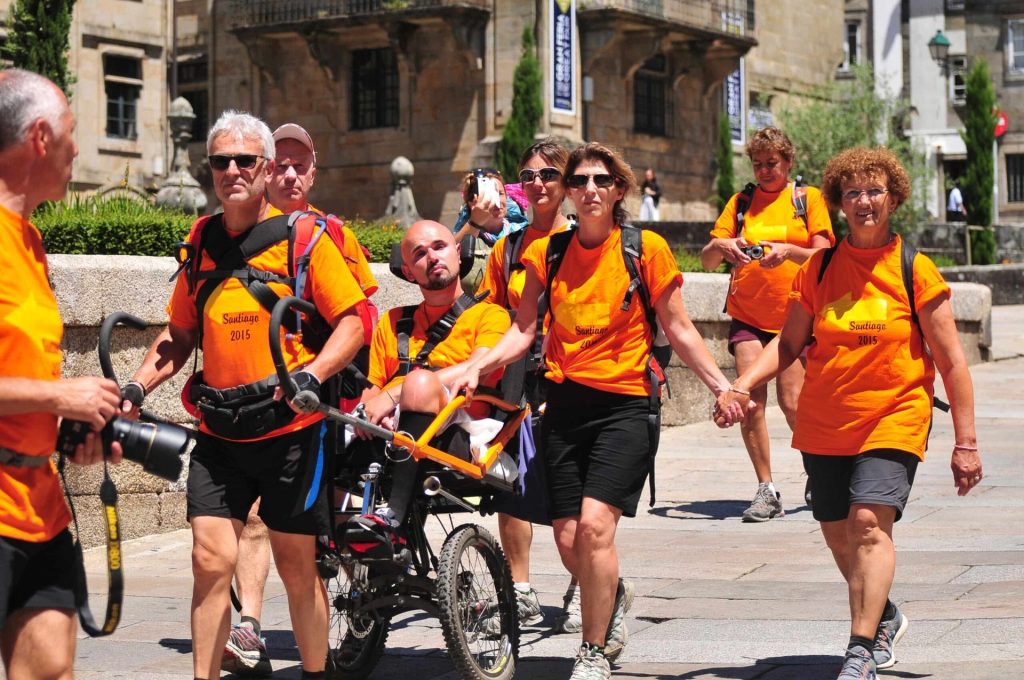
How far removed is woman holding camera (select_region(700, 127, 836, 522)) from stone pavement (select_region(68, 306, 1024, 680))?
0.83 m

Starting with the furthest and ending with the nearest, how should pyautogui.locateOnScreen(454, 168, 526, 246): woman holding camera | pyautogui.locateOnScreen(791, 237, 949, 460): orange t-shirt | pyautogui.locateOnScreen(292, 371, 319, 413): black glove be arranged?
pyautogui.locateOnScreen(454, 168, 526, 246): woman holding camera, pyautogui.locateOnScreen(791, 237, 949, 460): orange t-shirt, pyautogui.locateOnScreen(292, 371, 319, 413): black glove

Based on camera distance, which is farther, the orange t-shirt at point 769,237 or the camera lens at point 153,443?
the orange t-shirt at point 769,237

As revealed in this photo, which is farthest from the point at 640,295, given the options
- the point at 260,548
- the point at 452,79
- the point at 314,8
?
the point at 314,8

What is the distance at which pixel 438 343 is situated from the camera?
6.63m

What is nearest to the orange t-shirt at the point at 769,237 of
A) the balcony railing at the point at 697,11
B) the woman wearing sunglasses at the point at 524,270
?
the woman wearing sunglasses at the point at 524,270

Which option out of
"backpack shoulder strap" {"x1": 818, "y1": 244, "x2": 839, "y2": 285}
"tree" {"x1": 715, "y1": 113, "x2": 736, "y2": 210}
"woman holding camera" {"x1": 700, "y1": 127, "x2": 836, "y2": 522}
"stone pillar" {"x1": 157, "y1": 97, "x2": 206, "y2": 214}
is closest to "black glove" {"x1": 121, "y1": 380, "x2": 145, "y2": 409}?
"backpack shoulder strap" {"x1": 818, "y1": 244, "x2": 839, "y2": 285}

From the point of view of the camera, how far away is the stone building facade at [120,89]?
1660 inches

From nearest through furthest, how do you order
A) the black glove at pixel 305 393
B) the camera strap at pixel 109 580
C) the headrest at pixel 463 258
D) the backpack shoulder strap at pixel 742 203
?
the camera strap at pixel 109 580 < the black glove at pixel 305 393 < the headrest at pixel 463 258 < the backpack shoulder strap at pixel 742 203

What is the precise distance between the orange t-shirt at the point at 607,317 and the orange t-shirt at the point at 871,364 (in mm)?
601

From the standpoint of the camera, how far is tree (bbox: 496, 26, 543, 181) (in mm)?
37156

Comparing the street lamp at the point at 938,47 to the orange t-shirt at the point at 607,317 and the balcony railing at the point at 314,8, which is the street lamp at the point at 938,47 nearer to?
the balcony railing at the point at 314,8

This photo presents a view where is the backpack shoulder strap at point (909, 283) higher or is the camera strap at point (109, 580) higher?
the backpack shoulder strap at point (909, 283)

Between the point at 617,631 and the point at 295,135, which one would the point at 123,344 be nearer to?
the point at 295,135

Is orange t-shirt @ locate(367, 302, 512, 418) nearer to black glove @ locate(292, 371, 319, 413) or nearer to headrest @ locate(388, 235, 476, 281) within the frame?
headrest @ locate(388, 235, 476, 281)
